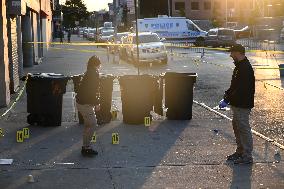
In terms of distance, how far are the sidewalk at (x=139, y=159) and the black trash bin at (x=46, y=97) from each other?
0.23 meters

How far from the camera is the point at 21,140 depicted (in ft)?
34.0

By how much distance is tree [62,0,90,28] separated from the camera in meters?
119

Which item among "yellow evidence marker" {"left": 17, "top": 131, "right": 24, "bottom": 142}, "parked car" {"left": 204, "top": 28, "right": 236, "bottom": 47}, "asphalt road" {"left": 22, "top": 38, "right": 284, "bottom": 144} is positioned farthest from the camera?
"parked car" {"left": 204, "top": 28, "right": 236, "bottom": 47}

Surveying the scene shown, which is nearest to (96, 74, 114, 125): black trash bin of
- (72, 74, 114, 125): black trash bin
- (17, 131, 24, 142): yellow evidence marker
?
(72, 74, 114, 125): black trash bin

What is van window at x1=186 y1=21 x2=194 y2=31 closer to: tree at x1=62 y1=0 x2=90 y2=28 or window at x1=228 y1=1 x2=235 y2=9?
window at x1=228 y1=1 x2=235 y2=9

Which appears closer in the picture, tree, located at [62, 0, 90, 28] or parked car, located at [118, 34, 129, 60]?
parked car, located at [118, 34, 129, 60]

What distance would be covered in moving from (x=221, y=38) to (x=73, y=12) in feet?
266

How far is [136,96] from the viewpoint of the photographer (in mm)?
11969

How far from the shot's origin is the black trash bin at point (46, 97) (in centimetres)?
1171

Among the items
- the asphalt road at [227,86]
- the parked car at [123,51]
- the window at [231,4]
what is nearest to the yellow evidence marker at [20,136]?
the asphalt road at [227,86]

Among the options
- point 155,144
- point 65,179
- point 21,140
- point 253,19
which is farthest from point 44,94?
point 253,19

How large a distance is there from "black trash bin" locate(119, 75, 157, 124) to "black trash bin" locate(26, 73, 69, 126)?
1330 millimetres

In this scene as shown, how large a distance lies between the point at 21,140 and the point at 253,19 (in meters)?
70.6

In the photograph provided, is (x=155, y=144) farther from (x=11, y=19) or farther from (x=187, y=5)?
(x=187, y=5)
